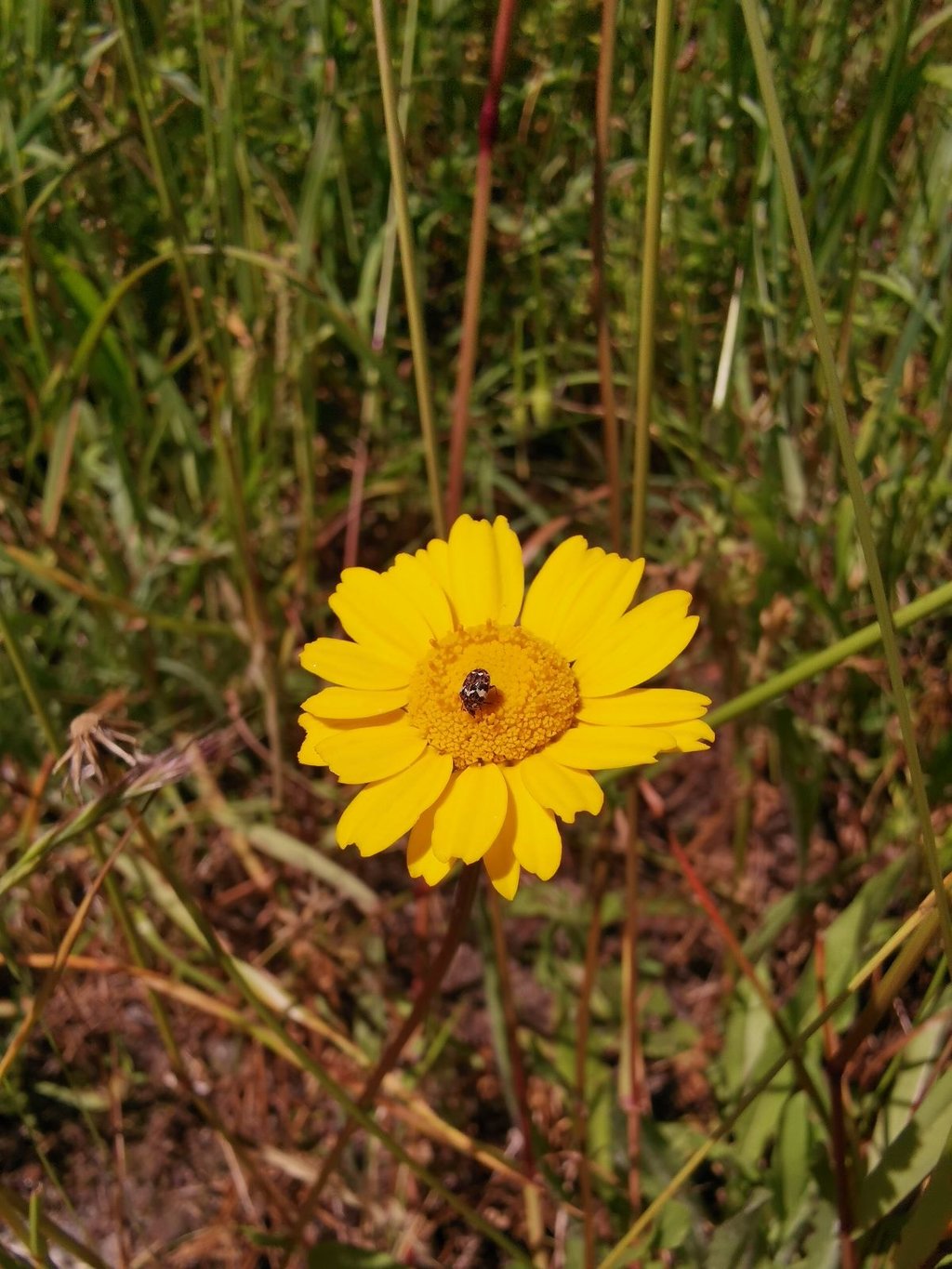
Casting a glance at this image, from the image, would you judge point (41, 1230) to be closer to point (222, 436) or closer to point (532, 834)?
point (532, 834)

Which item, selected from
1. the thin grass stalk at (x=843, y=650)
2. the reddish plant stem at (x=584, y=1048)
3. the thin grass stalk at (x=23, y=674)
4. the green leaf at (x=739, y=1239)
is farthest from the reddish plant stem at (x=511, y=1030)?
the thin grass stalk at (x=23, y=674)

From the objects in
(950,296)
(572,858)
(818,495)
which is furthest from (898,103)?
(572,858)

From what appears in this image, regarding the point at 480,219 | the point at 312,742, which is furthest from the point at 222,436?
the point at 312,742

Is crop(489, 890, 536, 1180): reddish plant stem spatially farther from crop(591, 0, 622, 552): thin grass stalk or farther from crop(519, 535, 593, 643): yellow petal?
crop(591, 0, 622, 552): thin grass stalk

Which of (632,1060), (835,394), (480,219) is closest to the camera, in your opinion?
(835,394)

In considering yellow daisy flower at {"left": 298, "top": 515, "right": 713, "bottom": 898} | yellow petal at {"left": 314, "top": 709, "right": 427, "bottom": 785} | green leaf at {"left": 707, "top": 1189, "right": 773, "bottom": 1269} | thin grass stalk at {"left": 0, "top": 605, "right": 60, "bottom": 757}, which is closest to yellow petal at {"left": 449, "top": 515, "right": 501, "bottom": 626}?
yellow daisy flower at {"left": 298, "top": 515, "right": 713, "bottom": 898}

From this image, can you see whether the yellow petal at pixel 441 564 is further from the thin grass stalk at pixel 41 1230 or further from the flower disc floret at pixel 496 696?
the thin grass stalk at pixel 41 1230

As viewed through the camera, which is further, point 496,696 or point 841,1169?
point 841,1169
